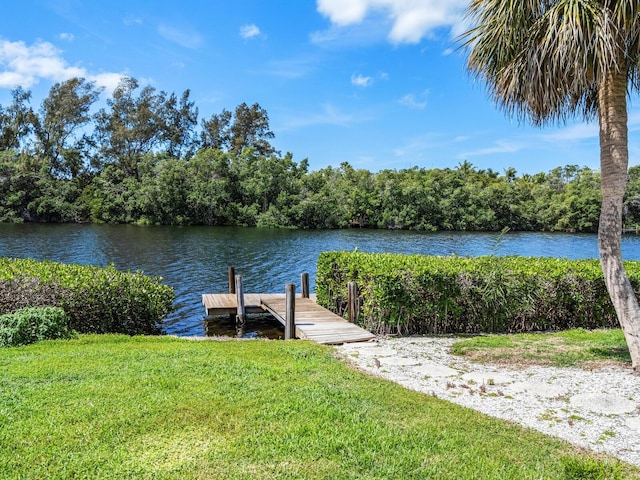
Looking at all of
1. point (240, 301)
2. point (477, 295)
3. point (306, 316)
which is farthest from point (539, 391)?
point (240, 301)

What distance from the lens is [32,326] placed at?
7.94 m

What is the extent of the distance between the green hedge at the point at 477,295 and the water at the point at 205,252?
6.07ft

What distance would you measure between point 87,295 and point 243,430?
6.74m

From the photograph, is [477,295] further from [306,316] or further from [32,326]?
[32,326]

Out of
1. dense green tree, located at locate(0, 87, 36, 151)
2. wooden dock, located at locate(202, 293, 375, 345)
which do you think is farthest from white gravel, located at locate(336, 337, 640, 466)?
dense green tree, located at locate(0, 87, 36, 151)

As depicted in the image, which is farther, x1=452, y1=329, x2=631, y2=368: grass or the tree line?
the tree line

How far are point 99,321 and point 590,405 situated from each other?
9030 millimetres

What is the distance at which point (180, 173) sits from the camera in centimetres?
5888

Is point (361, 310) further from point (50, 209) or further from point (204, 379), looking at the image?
point (50, 209)

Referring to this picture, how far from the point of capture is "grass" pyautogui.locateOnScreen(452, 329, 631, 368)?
7.49 meters

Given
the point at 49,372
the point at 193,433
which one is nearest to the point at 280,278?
the point at 49,372

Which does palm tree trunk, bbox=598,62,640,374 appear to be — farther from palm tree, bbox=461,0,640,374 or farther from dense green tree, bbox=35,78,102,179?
dense green tree, bbox=35,78,102,179

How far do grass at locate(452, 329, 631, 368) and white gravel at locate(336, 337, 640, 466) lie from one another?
0.39 metres

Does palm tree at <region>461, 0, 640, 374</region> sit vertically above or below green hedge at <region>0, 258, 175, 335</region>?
above
